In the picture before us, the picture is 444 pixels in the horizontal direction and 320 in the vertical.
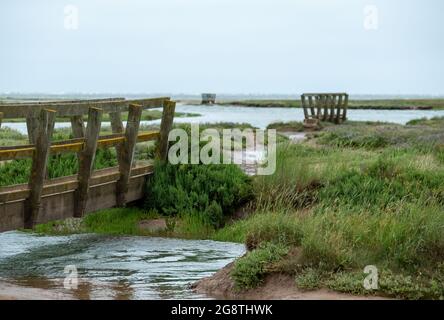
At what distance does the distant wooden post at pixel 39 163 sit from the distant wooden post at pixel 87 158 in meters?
1.28

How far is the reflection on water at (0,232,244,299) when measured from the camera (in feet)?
36.9

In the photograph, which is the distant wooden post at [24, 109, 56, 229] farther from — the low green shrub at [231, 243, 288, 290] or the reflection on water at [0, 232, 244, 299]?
the low green shrub at [231, 243, 288, 290]

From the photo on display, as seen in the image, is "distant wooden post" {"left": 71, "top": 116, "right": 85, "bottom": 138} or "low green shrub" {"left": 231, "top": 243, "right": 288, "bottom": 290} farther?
"distant wooden post" {"left": 71, "top": 116, "right": 85, "bottom": 138}

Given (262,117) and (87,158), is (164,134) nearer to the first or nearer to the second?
(87,158)

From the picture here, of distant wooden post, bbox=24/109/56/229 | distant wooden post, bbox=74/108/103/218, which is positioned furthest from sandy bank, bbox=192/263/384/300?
distant wooden post, bbox=74/108/103/218

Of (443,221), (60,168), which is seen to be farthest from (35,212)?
(443,221)

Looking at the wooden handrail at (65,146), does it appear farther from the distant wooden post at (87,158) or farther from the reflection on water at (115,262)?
the reflection on water at (115,262)

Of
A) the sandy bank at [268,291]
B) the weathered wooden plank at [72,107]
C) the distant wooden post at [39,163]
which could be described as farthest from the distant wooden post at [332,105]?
the sandy bank at [268,291]

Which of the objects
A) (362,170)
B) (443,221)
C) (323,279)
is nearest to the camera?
(323,279)

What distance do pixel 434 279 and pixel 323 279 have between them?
1.32 metres

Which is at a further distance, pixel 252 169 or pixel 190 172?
pixel 252 169

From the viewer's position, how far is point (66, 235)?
16.5 metres
